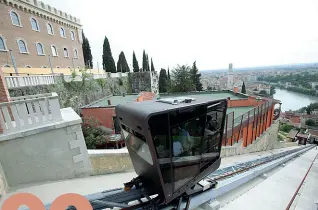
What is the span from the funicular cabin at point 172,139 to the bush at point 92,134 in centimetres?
619

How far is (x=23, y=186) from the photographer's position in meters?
3.06

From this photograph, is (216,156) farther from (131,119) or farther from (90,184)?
(90,184)

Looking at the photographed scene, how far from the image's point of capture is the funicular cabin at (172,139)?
1.44 metres

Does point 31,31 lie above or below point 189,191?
above

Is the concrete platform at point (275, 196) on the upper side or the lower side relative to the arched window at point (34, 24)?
lower

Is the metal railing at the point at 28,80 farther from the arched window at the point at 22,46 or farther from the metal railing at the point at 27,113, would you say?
the arched window at the point at 22,46

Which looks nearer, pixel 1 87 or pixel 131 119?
pixel 131 119

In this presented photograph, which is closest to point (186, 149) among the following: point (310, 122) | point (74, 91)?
point (74, 91)

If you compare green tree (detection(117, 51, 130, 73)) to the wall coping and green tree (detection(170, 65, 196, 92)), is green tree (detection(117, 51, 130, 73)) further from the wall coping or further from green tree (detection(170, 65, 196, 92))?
the wall coping

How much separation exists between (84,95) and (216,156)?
1253 cm

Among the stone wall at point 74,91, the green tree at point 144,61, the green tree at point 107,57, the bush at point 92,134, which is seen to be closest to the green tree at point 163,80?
the green tree at point 144,61

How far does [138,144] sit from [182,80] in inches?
998

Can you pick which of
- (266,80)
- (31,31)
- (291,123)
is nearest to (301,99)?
(266,80)

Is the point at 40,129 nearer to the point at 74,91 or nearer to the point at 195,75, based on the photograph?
the point at 74,91
